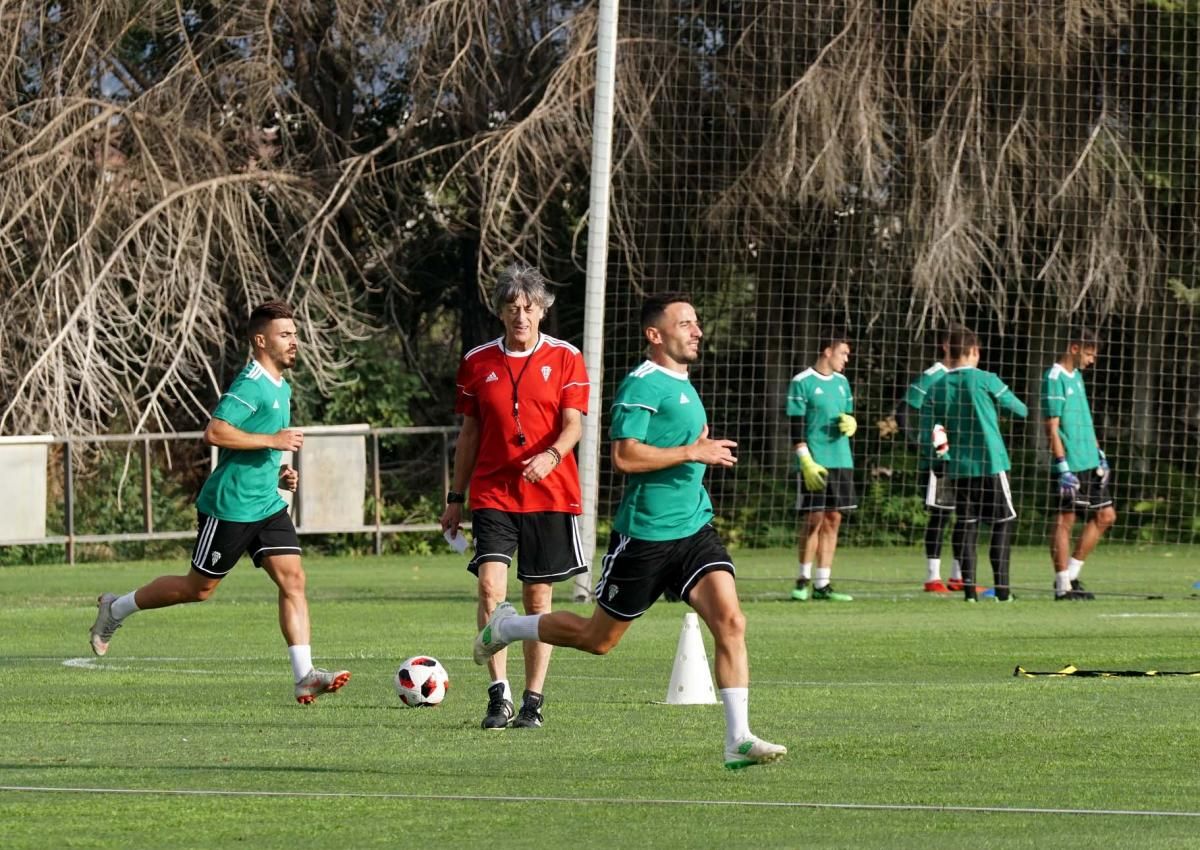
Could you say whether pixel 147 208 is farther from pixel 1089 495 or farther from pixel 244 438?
pixel 244 438

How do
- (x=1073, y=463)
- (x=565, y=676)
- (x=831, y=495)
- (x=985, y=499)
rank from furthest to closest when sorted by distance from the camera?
(x=831, y=495) < (x=1073, y=463) < (x=985, y=499) < (x=565, y=676)

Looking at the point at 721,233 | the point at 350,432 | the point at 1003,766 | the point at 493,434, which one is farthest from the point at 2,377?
the point at 1003,766

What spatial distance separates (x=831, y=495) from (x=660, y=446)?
1105 cm

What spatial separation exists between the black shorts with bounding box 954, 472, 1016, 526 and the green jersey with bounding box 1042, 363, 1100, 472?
0.85 m

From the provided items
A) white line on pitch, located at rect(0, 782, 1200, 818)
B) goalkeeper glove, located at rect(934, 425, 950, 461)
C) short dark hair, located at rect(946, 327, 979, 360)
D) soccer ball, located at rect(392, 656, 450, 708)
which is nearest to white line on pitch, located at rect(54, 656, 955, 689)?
soccer ball, located at rect(392, 656, 450, 708)

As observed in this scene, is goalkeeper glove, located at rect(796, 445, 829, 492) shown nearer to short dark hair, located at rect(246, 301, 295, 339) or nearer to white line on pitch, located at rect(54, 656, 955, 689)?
white line on pitch, located at rect(54, 656, 955, 689)

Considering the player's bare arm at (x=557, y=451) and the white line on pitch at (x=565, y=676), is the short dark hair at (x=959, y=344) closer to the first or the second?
the white line on pitch at (x=565, y=676)

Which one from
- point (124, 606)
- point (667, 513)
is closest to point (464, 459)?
point (667, 513)

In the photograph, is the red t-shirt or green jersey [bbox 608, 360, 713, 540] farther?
the red t-shirt

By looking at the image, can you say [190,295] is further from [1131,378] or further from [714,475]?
[1131,378]

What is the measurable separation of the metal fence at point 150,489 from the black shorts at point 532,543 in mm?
14823

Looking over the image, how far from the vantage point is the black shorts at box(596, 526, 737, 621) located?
8.42 m

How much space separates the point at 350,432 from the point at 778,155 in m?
6.66

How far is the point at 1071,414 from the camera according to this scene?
63.1 ft
